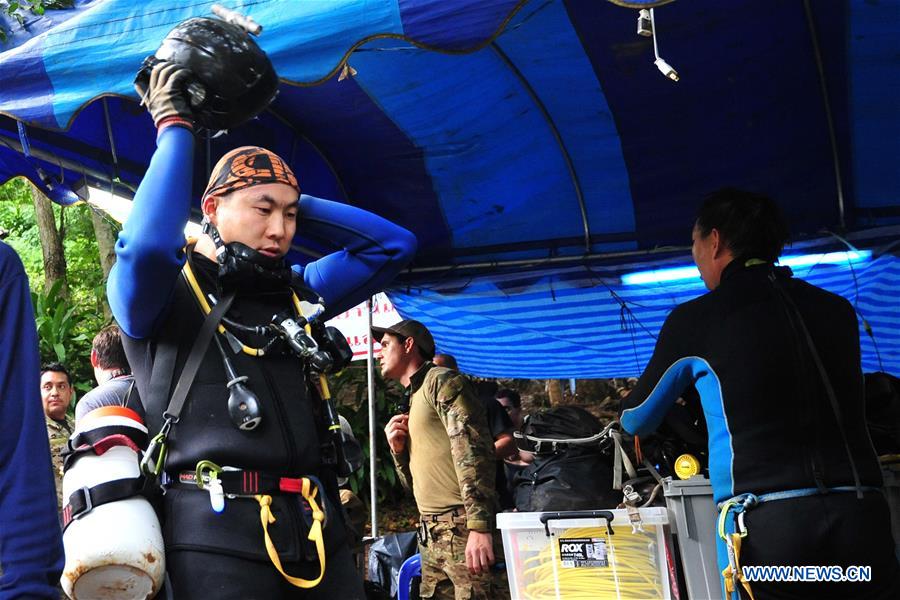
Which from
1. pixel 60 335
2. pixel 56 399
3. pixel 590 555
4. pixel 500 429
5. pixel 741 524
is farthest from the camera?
pixel 60 335

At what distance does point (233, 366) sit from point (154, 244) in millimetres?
419

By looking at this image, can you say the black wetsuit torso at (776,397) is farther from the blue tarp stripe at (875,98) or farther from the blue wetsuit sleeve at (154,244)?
the blue wetsuit sleeve at (154,244)

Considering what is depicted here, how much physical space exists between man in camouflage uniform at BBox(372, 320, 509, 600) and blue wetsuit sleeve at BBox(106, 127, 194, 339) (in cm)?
303

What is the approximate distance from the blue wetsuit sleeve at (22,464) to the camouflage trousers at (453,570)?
398cm

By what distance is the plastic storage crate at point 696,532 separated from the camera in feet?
13.1

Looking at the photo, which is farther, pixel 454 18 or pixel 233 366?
pixel 454 18

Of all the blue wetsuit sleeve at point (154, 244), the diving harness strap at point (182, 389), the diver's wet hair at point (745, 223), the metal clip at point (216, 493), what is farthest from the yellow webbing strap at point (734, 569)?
the blue wetsuit sleeve at point (154, 244)

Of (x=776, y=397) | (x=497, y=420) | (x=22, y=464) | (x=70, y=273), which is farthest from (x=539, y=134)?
(x=70, y=273)

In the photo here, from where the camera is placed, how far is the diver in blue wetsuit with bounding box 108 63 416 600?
102 inches

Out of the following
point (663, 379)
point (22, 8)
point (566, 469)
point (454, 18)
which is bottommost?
point (566, 469)

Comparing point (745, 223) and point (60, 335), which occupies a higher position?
point (60, 335)

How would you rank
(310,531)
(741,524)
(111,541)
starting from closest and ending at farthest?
(111,541)
(310,531)
(741,524)

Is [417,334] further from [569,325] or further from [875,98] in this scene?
[875,98]

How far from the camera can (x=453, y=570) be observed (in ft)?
18.4
